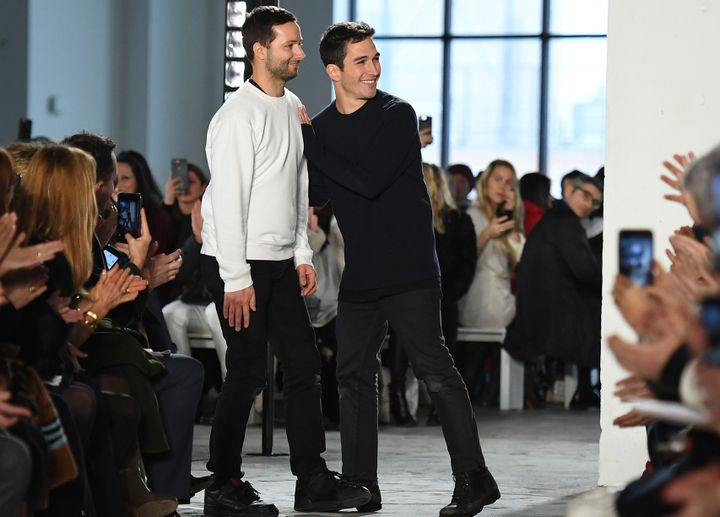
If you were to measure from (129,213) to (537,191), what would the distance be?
5.36 metres

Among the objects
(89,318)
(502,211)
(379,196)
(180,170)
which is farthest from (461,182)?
(89,318)

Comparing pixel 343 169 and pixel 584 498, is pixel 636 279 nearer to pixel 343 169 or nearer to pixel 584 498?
pixel 584 498

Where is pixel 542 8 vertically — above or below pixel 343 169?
above

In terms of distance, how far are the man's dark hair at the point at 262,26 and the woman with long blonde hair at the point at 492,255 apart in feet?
13.3

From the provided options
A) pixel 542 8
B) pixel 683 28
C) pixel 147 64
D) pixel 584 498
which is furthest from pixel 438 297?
pixel 542 8

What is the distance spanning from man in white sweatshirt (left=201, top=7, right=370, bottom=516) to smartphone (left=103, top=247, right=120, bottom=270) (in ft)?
1.08

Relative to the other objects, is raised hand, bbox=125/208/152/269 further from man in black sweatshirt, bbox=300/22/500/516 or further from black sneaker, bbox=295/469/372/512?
black sneaker, bbox=295/469/372/512

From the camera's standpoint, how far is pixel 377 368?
5.08 metres

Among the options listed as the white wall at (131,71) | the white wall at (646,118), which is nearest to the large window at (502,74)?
the white wall at (131,71)

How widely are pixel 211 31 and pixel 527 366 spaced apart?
240 inches

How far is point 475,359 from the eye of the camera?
9.06 m

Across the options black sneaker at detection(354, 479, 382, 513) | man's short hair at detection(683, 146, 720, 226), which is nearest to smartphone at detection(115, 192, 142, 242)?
black sneaker at detection(354, 479, 382, 513)

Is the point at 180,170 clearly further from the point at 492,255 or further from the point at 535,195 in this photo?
the point at 535,195

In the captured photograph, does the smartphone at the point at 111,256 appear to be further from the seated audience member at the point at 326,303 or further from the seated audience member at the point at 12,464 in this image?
the seated audience member at the point at 326,303
